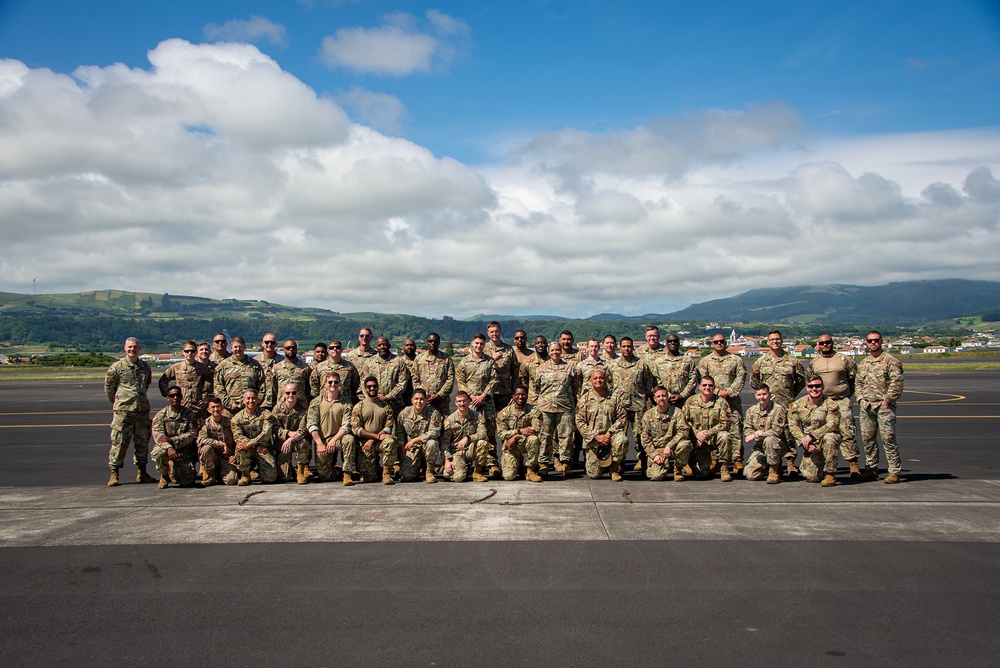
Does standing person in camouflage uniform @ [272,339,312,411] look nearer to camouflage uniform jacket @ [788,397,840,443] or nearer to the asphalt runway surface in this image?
the asphalt runway surface

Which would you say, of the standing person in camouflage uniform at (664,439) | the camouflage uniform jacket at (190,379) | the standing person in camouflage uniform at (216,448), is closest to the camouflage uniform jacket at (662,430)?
the standing person in camouflage uniform at (664,439)

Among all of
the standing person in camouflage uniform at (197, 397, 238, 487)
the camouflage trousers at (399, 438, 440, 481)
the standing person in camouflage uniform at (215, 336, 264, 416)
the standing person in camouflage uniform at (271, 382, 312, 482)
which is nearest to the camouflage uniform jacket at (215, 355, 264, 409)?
the standing person in camouflage uniform at (215, 336, 264, 416)

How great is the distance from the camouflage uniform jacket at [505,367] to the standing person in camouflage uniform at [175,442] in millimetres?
4369

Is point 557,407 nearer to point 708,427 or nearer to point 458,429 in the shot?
point 458,429

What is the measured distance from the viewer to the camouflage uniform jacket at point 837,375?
9.91 m

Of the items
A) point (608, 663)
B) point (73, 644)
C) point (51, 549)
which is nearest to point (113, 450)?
point (51, 549)

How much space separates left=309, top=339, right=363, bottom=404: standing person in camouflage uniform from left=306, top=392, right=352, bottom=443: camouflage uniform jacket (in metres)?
0.60

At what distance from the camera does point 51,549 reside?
683cm

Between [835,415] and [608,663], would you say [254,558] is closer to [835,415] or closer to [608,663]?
[608,663]

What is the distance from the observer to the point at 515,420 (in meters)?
9.99

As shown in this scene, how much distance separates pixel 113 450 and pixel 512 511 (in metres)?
5.81

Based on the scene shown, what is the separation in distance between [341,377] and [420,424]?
1575 mm

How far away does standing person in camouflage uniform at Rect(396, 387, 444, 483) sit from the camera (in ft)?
31.8

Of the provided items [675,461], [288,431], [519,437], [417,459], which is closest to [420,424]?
[417,459]
